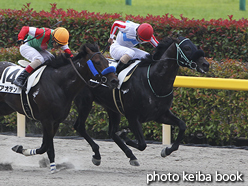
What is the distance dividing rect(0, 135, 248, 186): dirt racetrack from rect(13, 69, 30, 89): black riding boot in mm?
1076

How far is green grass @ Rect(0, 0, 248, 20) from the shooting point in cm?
1514

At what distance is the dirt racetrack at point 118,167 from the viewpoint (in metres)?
5.01

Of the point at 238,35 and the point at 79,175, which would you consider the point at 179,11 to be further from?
the point at 79,175

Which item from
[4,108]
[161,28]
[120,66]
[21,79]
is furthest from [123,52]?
[161,28]

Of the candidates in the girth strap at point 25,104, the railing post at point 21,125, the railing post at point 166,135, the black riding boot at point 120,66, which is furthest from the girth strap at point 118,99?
the railing post at point 21,125

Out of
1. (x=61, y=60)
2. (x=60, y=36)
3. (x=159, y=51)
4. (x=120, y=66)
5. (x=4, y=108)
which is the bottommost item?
(x=4, y=108)

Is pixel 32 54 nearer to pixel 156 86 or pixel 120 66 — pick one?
pixel 120 66

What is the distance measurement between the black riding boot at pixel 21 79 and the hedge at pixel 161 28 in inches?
152

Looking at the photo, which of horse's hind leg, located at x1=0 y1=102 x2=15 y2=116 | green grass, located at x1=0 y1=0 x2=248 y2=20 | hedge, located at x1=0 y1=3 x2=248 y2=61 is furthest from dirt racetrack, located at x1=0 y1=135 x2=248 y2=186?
green grass, located at x1=0 y1=0 x2=248 y2=20

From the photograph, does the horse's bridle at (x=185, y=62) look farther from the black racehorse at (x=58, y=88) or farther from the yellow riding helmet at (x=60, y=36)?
the yellow riding helmet at (x=60, y=36)

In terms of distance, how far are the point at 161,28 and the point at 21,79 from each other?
4.61m

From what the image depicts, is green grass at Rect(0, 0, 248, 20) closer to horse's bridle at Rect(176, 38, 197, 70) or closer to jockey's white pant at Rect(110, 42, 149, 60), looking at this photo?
jockey's white pant at Rect(110, 42, 149, 60)

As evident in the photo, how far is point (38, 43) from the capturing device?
5863 millimetres

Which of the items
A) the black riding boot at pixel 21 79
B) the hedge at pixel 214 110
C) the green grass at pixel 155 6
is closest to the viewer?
the black riding boot at pixel 21 79
